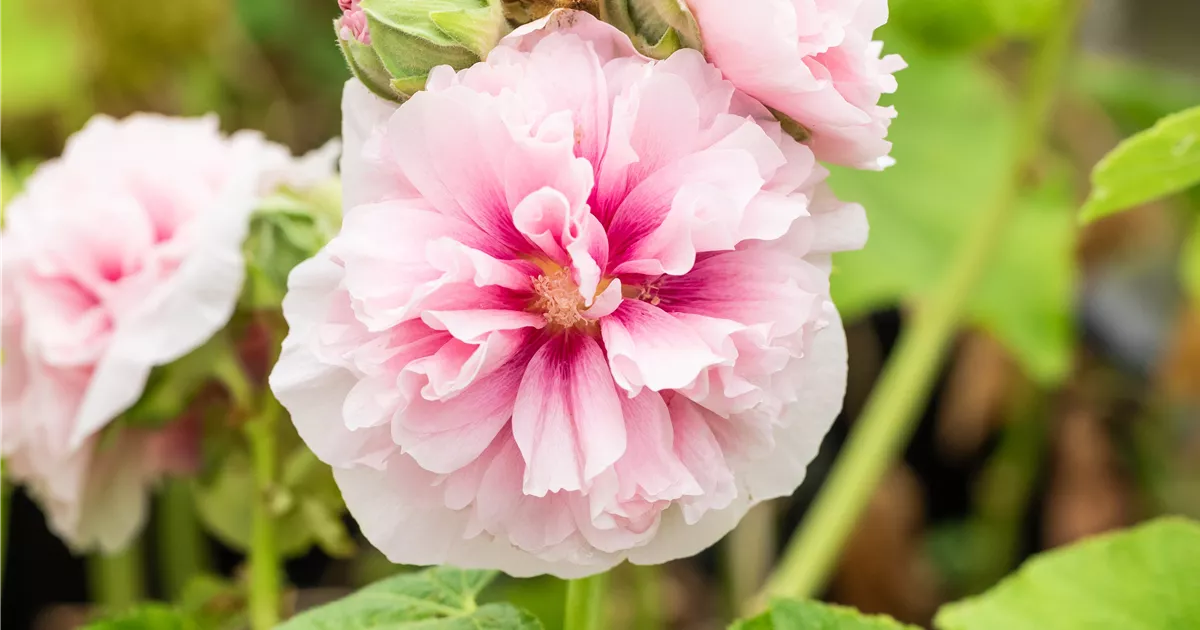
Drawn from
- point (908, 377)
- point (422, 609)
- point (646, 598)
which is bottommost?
point (646, 598)

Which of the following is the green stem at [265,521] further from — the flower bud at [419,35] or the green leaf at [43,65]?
the green leaf at [43,65]

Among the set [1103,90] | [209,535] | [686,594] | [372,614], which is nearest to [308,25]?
[209,535]

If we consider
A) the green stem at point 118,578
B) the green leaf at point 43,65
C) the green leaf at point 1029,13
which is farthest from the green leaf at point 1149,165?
the green leaf at point 43,65

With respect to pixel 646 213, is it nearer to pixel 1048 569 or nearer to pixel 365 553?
pixel 1048 569

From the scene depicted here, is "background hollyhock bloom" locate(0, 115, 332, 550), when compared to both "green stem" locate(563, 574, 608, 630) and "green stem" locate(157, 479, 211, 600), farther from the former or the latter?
"green stem" locate(157, 479, 211, 600)

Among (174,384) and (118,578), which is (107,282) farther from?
(118,578)

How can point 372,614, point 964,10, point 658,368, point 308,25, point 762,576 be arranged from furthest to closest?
point 308,25, point 762,576, point 964,10, point 372,614, point 658,368

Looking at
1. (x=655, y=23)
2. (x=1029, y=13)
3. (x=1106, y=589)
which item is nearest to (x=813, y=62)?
(x=655, y=23)
